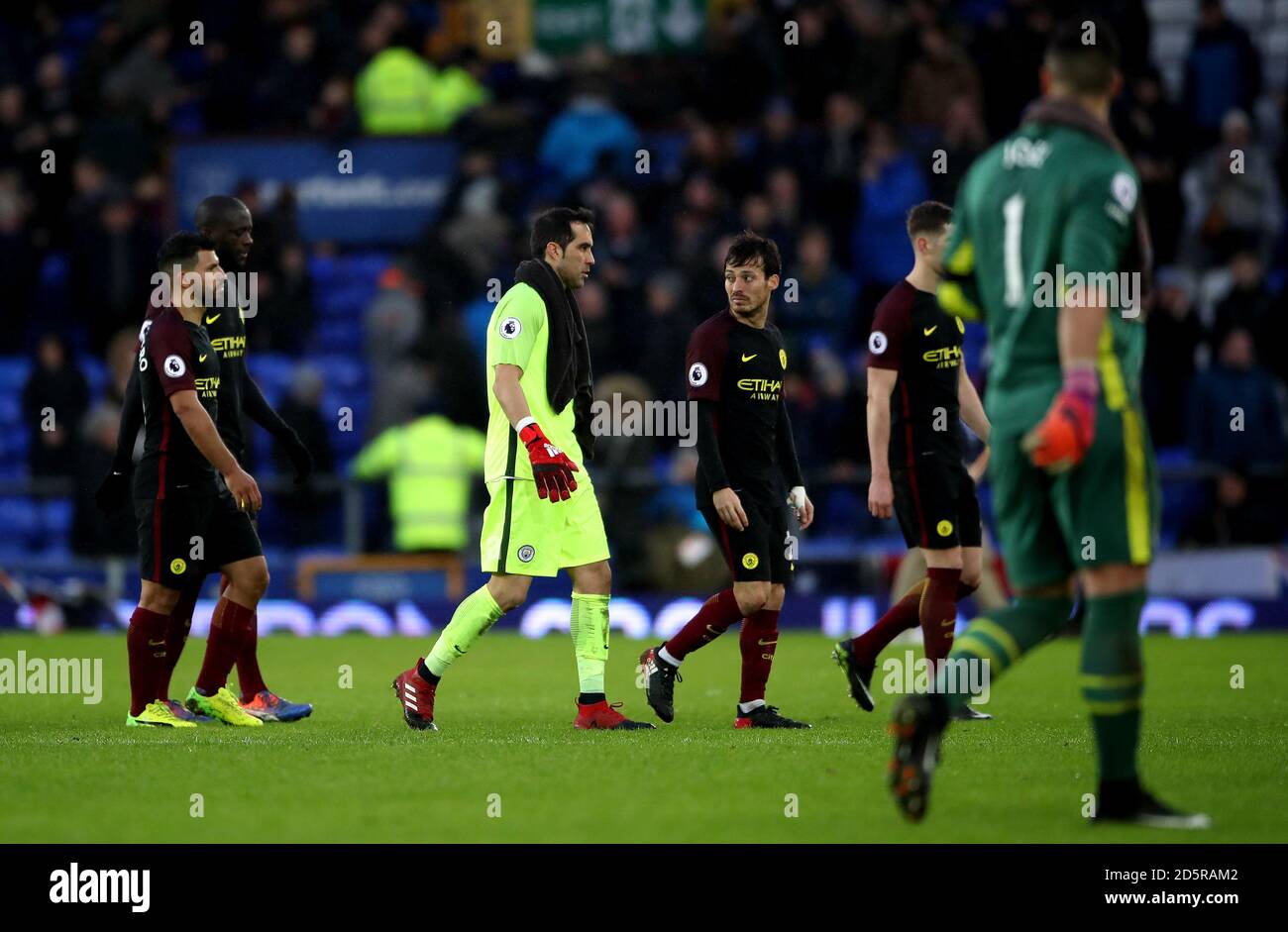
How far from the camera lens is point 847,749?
838cm

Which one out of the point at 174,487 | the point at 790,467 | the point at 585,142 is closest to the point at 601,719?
the point at 790,467

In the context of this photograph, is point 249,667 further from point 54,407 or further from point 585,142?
point 585,142

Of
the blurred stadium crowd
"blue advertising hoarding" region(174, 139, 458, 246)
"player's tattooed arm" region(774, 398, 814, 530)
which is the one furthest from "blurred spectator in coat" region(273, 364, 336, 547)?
"player's tattooed arm" region(774, 398, 814, 530)

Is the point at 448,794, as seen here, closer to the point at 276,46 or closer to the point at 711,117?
the point at 711,117

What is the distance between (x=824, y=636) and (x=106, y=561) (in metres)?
6.38

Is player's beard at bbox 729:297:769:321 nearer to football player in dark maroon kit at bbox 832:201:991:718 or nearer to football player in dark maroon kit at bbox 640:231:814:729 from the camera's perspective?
football player in dark maroon kit at bbox 640:231:814:729

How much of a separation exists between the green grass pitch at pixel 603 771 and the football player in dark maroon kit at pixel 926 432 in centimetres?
52

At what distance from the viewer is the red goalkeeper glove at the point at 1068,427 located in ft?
19.0

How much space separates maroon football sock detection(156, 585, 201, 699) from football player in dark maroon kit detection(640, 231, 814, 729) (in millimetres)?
2222

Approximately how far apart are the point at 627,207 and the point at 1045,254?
41.4 feet

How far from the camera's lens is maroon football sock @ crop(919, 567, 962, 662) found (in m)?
9.95

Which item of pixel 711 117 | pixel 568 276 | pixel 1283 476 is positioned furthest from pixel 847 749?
pixel 711 117

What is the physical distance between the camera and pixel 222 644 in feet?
32.0

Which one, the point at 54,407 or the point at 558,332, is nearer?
the point at 558,332
